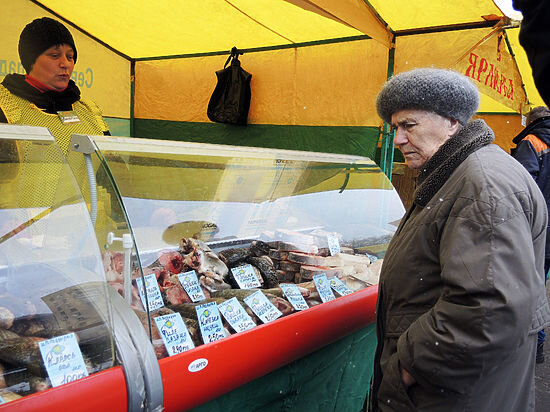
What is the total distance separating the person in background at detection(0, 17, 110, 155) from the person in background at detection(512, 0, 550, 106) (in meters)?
2.43

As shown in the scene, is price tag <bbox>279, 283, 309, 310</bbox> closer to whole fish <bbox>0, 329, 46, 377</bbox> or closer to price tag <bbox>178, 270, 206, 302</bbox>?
price tag <bbox>178, 270, 206, 302</bbox>

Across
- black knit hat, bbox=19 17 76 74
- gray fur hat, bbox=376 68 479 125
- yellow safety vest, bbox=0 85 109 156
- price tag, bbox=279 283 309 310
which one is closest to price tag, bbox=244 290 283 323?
price tag, bbox=279 283 309 310

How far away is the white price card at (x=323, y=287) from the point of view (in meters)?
2.23

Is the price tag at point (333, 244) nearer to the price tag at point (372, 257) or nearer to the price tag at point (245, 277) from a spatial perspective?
the price tag at point (372, 257)

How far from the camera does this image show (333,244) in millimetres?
2820

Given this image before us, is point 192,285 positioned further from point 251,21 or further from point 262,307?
point 251,21

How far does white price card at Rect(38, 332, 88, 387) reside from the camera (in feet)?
3.92

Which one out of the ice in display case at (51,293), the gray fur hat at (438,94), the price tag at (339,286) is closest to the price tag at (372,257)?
the price tag at (339,286)

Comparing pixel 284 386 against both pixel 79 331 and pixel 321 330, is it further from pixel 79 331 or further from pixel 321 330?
pixel 79 331

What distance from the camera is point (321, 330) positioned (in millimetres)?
2018

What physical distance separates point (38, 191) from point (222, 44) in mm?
4974

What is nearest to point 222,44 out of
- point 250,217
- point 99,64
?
point 99,64

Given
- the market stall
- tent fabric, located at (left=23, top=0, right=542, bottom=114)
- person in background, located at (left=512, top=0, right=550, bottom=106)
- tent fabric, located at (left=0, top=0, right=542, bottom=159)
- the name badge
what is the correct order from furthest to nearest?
tent fabric, located at (left=0, top=0, right=542, bottom=159), tent fabric, located at (left=23, top=0, right=542, bottom=114), the name badge, the market stall, person in background, located at (left=512, top=0, right=550, bottom=106)

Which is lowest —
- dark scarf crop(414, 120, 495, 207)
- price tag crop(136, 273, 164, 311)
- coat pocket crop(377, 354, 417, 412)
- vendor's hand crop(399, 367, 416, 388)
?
coat pocket crop(377, 354, 417, 412)
